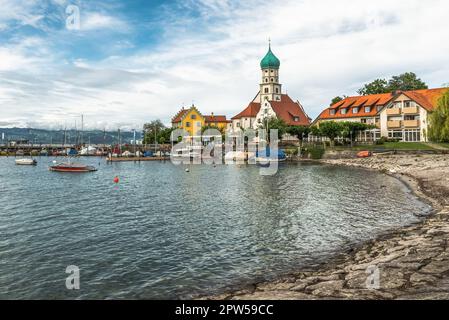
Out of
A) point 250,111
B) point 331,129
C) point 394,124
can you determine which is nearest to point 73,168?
point 331,129

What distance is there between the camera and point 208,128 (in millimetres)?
124125

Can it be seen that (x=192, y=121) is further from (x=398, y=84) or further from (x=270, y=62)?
(x=398, y=84)

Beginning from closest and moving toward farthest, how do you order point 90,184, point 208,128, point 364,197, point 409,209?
point 409,209
point 364,197
point 90,184
point 208,128

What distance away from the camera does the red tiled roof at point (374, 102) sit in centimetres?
8481

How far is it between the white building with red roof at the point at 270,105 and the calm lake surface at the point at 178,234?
7413 centimetres

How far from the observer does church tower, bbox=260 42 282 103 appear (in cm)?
12569

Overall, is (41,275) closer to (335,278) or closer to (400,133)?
(335,278)

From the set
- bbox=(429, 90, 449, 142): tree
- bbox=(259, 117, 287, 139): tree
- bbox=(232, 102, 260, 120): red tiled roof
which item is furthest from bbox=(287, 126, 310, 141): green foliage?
bbox=(429, 90, 449, 142): tree

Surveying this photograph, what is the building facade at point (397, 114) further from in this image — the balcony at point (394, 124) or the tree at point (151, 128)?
the tree at point (151, 128)

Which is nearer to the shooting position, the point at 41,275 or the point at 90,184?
the point at 41,275

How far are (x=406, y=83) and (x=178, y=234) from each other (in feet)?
358

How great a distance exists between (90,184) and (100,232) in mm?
29633

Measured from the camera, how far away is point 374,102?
95.0 meters
